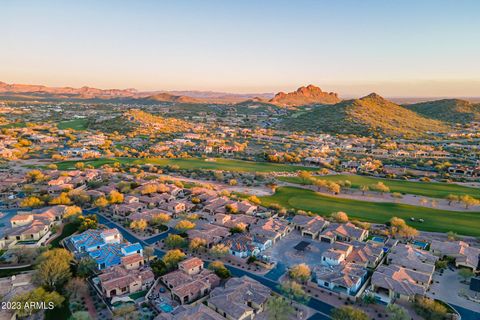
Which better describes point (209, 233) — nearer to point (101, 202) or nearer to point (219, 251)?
point (219, 251)

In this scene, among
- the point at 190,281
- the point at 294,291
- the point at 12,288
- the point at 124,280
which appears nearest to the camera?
the point at 294,291

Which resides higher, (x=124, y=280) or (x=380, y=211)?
(x=124, y=280)

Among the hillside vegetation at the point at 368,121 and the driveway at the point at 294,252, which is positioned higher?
the hillside vegetation at the point at 368,121

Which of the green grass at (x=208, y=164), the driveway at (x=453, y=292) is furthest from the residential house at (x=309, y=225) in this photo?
the green grass at (x=208, y=164)

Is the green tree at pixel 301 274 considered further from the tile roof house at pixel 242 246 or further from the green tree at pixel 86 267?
the green tree at pixel 86 267

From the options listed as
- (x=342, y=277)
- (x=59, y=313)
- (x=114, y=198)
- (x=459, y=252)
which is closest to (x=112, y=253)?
(x=59, y=313)

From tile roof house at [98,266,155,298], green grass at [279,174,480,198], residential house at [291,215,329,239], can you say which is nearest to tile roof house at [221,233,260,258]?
residential house at [291,215,329,239]

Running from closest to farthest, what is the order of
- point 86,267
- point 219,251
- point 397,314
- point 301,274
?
1. point 397,314
2. point 301,274
3. point 86,267
4. point 219,251
